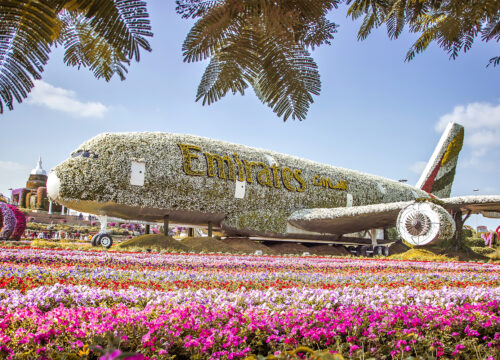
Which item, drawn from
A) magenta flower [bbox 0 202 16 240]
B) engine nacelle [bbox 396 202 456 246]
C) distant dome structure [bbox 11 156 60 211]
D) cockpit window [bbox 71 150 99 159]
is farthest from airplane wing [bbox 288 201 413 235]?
distant dome structure [bbox 11 156 60 211]

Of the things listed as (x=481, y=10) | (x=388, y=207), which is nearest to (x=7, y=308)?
(x=481, y=10)

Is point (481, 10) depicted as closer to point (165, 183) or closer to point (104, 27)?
point (104, 27)

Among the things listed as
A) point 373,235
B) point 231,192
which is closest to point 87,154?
point 231,192

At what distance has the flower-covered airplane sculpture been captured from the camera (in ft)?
47.2

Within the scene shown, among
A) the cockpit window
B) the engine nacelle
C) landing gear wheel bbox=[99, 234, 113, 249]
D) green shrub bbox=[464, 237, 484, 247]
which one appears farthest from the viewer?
green shrub bbox=[464, 237, 484, 247]

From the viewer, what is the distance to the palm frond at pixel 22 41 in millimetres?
1124

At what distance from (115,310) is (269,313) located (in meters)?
1.41

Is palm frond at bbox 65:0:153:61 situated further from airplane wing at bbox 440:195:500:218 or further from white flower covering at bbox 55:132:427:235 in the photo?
airplane wing at bbox 440:195:500:218

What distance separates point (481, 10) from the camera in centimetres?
274

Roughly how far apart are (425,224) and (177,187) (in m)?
9.62

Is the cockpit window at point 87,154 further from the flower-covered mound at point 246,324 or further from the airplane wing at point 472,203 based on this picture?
the airplane wing at point 472,203

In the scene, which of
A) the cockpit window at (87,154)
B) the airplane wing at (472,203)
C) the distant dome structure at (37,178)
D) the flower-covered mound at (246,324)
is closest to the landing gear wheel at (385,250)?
the airplane wing at (472,203)

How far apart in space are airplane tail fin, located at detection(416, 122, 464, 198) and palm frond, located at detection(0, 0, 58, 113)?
1117 inches

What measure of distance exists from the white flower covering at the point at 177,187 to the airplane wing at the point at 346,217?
83 centimetres
